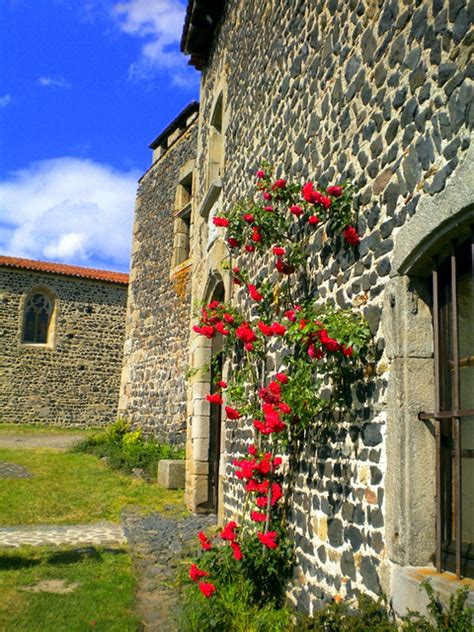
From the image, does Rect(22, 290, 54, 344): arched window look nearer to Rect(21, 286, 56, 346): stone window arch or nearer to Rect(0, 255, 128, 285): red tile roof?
Rect(21, 286, 56, 346): stone window arch

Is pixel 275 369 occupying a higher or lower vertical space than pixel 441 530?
higher

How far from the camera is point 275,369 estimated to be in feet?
18.9

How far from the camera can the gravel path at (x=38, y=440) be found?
15.3m

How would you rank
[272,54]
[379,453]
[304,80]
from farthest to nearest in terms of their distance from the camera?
[272,54]
[304,80]
[379,453]

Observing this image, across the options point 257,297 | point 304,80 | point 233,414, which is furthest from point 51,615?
point 304,80

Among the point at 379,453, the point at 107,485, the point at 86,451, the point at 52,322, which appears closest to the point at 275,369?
the point at 379,453

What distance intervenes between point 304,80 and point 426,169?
237cm

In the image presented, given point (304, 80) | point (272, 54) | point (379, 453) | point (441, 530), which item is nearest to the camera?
point (441, 530)

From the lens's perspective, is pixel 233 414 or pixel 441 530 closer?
pixel 441 530

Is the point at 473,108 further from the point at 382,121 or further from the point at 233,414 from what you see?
the point at 233,414

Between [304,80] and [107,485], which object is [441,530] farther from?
[107,485]

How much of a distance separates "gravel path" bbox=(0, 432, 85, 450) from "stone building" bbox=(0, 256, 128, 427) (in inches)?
75.3

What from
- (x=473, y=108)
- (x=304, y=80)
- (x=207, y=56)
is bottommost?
(x=473, y=108)

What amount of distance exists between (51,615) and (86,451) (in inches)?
365
